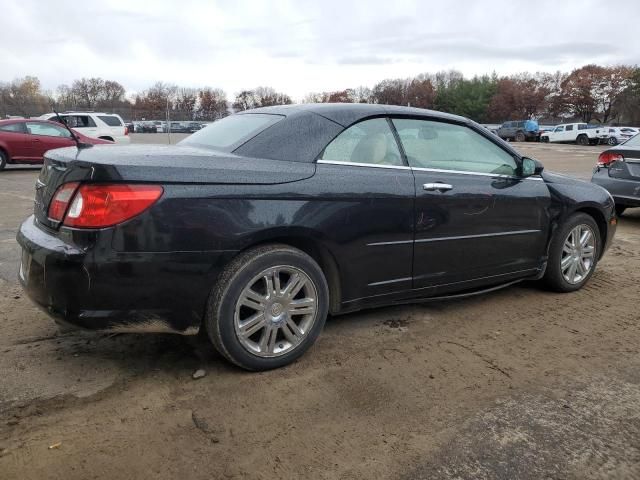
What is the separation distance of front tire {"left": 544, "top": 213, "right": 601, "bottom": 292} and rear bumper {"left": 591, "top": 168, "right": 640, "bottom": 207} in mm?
A: 3072

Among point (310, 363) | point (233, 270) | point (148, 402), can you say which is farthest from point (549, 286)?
point (148, 402)

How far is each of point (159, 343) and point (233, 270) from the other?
0.92 meters

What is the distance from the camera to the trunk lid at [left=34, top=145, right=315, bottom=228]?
2.64m

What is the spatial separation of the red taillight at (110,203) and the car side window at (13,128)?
13468mm

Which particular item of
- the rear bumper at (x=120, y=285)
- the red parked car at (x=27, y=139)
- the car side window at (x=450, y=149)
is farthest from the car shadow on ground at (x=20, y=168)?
the car side window at (x=450, y=149)

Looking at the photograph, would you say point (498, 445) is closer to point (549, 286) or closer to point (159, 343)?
point (159, 343)

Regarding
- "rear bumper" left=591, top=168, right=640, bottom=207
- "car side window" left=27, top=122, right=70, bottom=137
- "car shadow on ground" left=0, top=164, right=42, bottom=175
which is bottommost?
"car shadow on ground" left=0, top=164, right=42, bottom=175

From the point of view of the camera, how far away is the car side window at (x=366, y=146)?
3.31 metres

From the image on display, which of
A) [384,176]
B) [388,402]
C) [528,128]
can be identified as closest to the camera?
[388,402]

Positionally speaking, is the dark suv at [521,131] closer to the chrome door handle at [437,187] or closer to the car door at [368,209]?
the chrome door handle at [437,187]

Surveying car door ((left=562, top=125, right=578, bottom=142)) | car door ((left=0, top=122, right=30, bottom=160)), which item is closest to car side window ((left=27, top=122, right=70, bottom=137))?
car door ((left=0, top=122, right=30, bottom=160))

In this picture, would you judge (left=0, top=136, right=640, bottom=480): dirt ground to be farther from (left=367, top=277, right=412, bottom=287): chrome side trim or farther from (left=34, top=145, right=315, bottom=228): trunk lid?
(left=34, top=145, right=315, bottom=228): trunk lid

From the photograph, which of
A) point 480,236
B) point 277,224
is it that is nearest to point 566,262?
point 480,236

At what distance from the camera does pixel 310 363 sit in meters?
3.20
